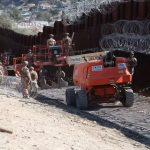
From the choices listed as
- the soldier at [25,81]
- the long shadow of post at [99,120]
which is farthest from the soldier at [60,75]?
the soldier at [25,81]

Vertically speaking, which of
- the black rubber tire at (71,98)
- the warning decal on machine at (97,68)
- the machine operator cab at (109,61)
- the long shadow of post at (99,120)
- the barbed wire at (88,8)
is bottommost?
the long shadow of post at (99,120)

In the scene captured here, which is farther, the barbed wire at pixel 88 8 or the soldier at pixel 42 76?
the barbed wire at pixel 88 8

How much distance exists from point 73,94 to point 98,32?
1231cm

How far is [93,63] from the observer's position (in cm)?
1781

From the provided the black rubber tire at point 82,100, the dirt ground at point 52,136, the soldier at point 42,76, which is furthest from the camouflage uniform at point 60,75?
the dirt ground at point 52,136

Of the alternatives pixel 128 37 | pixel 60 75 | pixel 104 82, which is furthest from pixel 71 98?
pixel 60 75

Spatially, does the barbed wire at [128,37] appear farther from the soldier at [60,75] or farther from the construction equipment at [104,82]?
the construction equipment at [104,82]

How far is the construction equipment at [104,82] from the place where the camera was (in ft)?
58.2

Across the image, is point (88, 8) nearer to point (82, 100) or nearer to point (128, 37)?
point (128, 37)

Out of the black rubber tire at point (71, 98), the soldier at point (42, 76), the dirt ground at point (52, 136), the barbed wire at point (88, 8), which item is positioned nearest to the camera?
the dirt ground at point (52, 136)

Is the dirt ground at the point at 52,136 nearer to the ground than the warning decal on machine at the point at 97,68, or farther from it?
nearer to the ground

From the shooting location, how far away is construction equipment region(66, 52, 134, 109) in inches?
699

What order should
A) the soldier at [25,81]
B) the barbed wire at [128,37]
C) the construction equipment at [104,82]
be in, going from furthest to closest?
the barbed wire at [128,37] → the soldier at [25,81] → the construction equipment at [104,82]

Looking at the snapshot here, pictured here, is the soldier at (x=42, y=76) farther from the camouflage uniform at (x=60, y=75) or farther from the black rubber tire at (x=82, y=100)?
the black rubber tire at (x=82, y=100)
